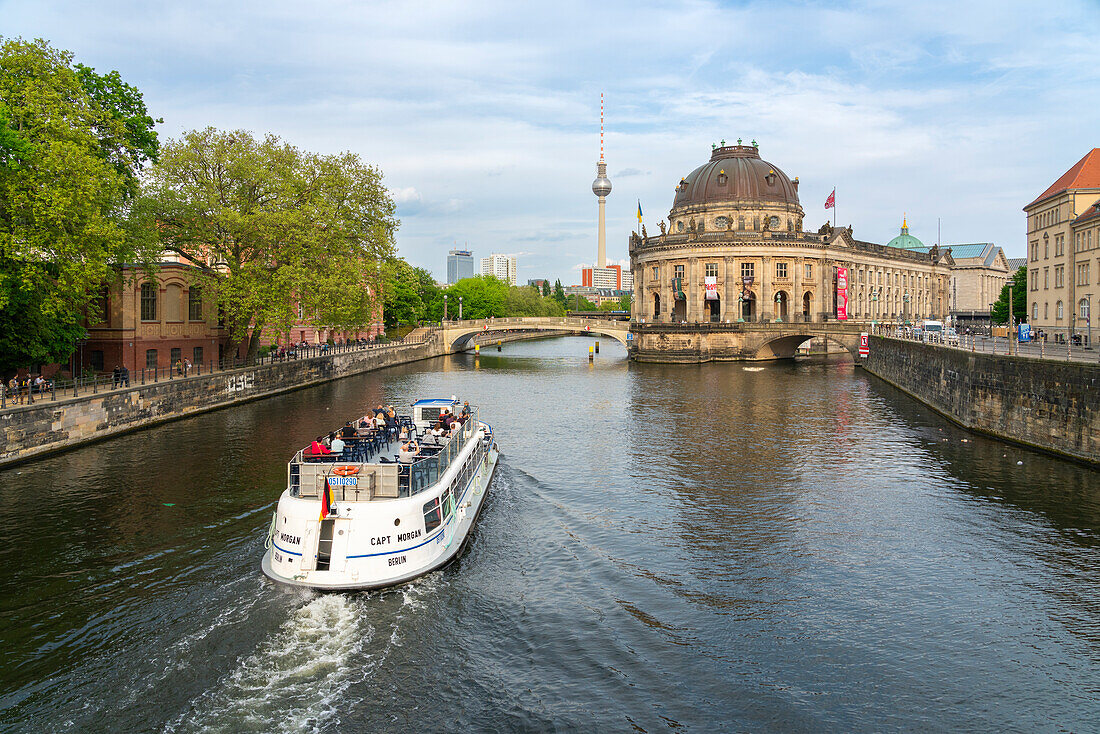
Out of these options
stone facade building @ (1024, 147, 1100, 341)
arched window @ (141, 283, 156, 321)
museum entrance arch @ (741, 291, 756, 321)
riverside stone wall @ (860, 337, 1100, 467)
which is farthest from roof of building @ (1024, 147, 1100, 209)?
arched window @ (141, 283, 156, 321)

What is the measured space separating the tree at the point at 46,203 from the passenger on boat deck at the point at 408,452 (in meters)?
22.8

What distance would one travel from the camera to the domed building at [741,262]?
11594cm

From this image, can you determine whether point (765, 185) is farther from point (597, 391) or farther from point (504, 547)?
point (504, 547)

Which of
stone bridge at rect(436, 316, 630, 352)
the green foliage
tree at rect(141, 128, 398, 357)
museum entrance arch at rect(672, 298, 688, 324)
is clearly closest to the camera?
the green foliage

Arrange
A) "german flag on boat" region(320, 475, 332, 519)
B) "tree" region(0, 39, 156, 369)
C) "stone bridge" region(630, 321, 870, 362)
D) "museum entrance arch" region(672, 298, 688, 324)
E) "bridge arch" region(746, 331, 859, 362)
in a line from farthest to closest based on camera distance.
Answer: "museum entrance arch" region(672, 298, 688, 324), "stone bridge" region(630, 321, 870, 362), "bridge arch" region(746, 331, 859, 362), "tree" region(0, 39, 156, 369), "german flag on boat" region(320, 475, 332, 519)

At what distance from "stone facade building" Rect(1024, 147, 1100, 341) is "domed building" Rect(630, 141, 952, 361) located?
123 ft

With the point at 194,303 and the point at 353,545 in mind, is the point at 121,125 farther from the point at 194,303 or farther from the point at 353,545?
the point at 353,545

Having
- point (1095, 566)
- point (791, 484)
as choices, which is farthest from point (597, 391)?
point (1095, 566)

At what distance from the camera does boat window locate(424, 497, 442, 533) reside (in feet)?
71.9

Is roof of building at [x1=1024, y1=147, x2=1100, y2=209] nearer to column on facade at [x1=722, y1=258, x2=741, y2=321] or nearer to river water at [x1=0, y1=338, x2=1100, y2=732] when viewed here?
river water at [x1=0, y1=338, x2=1100, y2=732]

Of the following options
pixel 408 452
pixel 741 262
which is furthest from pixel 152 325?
pixel 741 262

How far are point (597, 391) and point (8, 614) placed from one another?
5251 cm

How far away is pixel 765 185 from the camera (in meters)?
127

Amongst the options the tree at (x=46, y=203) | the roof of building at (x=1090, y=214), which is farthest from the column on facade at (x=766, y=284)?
the tree at (x=46, y=203)
